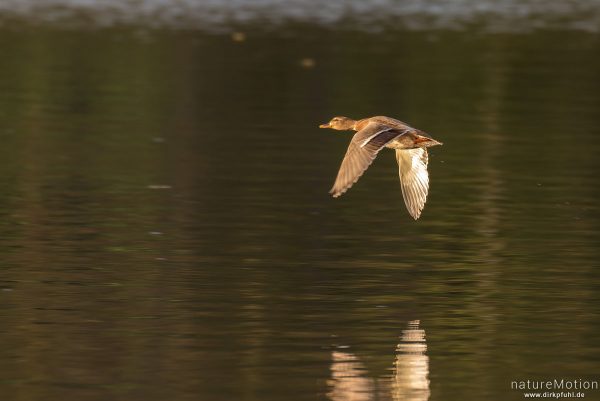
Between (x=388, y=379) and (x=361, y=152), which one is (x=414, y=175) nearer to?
(x=361, y=152)

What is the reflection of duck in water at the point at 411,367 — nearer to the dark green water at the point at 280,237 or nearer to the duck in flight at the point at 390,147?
the dark green water at the point at 280,237

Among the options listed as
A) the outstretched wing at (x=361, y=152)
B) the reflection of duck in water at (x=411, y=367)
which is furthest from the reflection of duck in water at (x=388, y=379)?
the outstretched wing at (x=361, y=152)

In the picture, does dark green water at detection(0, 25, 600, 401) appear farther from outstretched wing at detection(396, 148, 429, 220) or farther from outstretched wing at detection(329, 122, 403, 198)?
outstretched wing at detection(329, 122, 403, 198)

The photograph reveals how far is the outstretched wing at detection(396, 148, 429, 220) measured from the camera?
15.3m

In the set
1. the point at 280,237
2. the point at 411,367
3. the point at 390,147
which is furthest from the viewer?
the point at 280,237

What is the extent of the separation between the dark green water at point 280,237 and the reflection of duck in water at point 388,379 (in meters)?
0.03

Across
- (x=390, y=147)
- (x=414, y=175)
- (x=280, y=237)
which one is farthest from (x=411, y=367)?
(x=280, y=237)

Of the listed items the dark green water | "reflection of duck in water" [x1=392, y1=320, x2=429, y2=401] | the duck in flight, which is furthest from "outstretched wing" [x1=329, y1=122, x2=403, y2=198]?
"reflection of duck in water" [x1=392, y1=320, x2=429, y2=401]

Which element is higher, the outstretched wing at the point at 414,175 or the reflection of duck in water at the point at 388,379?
the outstretched wing at the point at 414,175

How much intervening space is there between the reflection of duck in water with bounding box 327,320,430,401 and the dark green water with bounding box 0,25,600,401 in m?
0.03

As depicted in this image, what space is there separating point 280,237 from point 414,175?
4.75 feet

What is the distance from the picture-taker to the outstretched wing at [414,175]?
15.3 m

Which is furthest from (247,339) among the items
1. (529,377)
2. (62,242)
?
(62,242)

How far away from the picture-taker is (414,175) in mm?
Result: 15445
